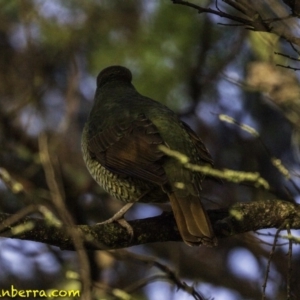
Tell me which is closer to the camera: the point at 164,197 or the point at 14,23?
the point at 164,197

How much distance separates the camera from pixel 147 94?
26.6 feet

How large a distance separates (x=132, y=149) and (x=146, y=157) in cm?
23

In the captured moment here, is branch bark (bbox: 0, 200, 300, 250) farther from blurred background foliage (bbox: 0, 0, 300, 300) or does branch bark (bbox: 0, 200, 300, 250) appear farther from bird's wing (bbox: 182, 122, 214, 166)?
blurred background foliage (bbox: 0, 0, 300, 300)

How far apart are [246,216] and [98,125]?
1.45 meters

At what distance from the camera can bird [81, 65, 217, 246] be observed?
15.2ft

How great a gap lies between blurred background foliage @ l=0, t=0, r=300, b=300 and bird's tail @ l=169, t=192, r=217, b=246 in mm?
2418

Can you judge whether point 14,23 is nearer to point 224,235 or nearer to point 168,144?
point 168,144

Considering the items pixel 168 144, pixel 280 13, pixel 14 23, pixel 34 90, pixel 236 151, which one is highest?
pixel 280 13

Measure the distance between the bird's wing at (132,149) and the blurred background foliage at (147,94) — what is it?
1594mm

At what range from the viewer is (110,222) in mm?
4707

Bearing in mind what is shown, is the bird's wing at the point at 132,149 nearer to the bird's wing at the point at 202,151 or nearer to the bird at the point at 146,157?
the bird at the point at 146,157

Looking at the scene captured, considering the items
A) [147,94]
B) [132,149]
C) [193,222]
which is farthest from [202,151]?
[147,94]

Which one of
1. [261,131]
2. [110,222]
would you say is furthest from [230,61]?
[110,222]

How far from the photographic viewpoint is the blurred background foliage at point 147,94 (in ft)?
24.2
